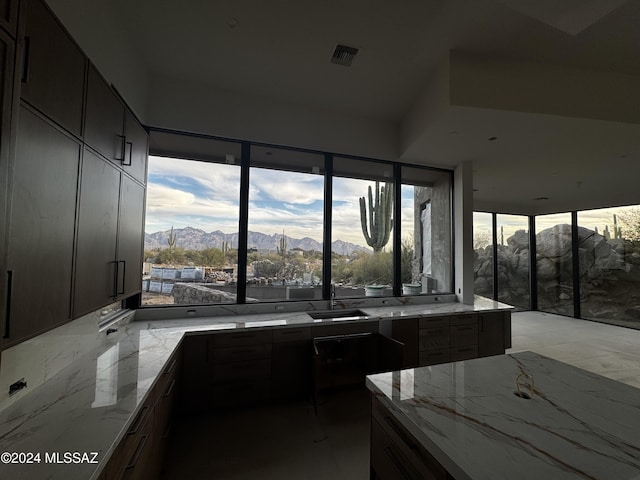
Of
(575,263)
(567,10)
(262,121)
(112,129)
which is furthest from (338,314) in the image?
(575,263)

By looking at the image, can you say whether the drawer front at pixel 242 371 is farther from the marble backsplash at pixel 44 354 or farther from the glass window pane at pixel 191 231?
the marble backsplash at pixel 44 354

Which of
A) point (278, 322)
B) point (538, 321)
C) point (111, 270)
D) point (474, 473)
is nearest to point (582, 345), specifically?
point (538, 321)

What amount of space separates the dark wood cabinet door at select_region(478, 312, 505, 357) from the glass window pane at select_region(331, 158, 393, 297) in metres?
1.24

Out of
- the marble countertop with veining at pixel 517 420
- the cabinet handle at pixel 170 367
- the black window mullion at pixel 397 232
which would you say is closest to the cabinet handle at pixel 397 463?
the marble countertop with veining at pixel 517 420

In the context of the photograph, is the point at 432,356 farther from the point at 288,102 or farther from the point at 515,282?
the point at 515,282

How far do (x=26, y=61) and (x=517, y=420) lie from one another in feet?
7.43

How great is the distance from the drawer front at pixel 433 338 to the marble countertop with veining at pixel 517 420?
1.70 metres

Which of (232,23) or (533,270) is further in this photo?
(533,270)

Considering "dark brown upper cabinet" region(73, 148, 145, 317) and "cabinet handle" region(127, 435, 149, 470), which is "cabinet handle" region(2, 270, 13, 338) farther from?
"cabinet handle" region(127, 435, 149, 470)

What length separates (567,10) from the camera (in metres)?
1.98

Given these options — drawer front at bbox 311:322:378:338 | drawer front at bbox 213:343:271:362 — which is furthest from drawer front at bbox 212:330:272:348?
drawer front at bbox 311:322:378:338

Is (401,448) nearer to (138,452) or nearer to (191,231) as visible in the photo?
(138,452)

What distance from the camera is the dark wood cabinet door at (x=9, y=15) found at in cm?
79

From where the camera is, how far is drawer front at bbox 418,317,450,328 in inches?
123
